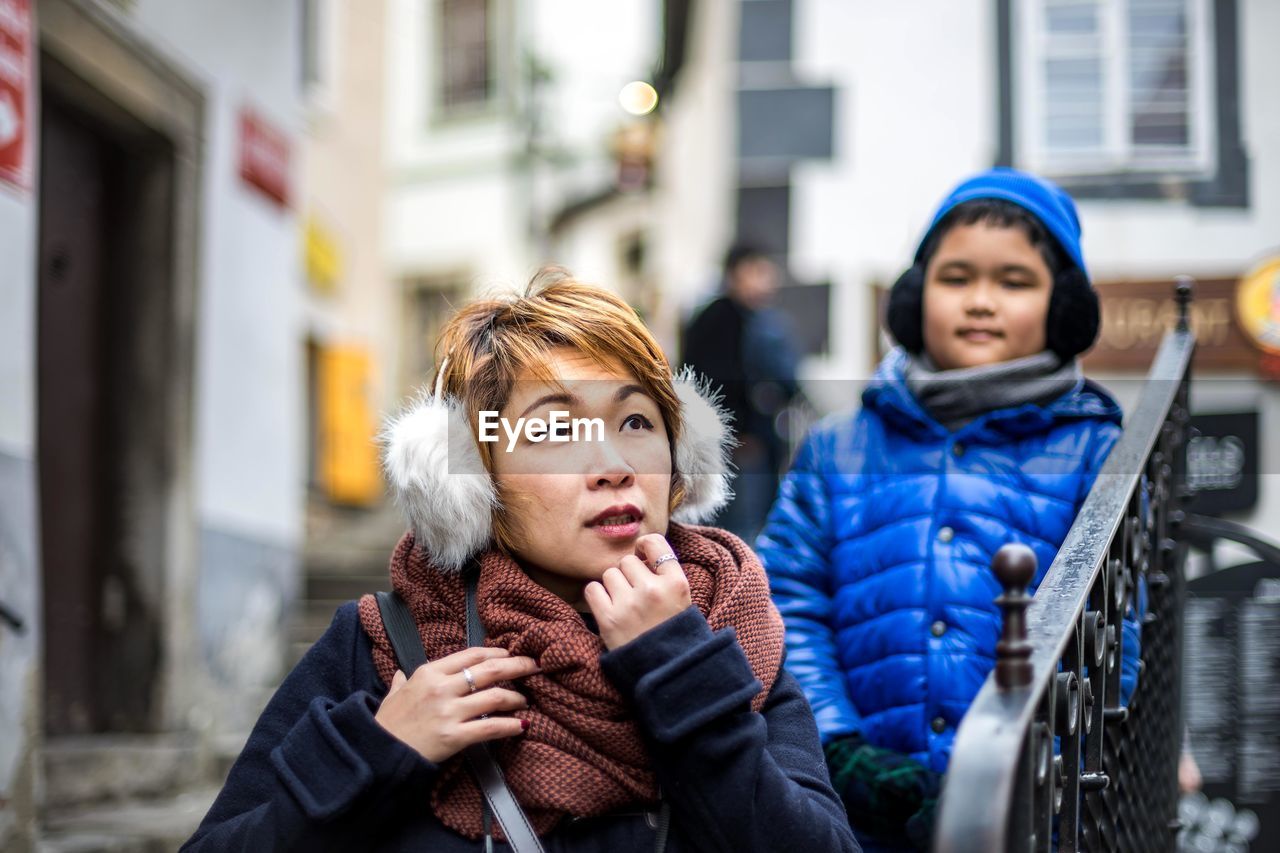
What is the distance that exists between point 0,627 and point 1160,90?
740cm

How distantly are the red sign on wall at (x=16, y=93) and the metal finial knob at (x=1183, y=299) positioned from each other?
3.12 m

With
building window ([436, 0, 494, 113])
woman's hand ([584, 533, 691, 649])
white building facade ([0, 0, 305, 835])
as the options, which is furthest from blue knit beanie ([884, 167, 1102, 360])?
building window ([436, 0, 494, 113])

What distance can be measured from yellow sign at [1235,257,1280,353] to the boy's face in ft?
19.2

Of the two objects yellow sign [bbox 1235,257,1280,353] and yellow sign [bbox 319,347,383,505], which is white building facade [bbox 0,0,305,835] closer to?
yellow sign [bbox 1235,257,1280,353]

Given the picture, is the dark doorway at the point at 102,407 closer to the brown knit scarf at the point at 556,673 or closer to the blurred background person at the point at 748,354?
the blurred background person at the point at 748,354

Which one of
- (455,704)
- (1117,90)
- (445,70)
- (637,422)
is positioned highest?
(445,70)

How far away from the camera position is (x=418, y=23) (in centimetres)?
A: 2184

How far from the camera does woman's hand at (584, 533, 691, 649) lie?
179cm

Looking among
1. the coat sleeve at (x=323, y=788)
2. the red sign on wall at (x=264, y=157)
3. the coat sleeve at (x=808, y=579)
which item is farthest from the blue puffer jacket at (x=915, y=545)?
the red sign on wall at (x=264, y=157)

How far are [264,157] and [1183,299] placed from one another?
14.4ft

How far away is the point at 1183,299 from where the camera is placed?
135 inches

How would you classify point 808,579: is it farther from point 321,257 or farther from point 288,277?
point 321,257

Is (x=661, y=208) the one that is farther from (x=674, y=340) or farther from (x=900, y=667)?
(x=900, y=667)

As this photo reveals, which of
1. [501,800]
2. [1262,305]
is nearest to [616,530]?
[501,800]
